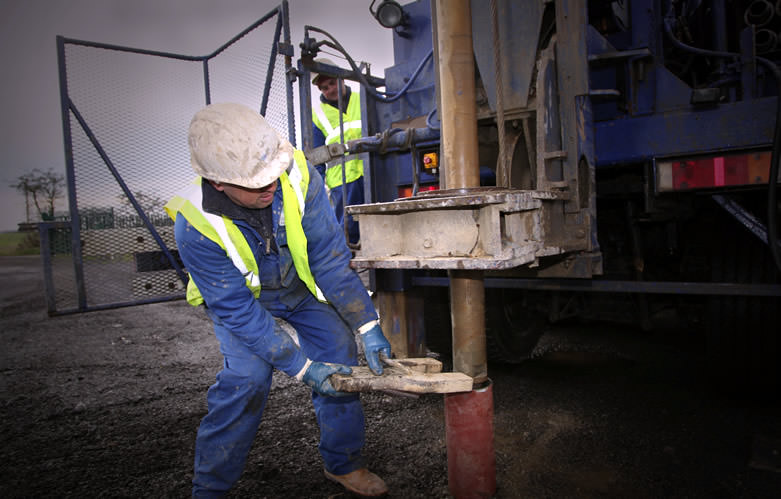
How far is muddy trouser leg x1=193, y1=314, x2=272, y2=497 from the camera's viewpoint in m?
2.01

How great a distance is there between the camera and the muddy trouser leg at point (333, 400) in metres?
2.29

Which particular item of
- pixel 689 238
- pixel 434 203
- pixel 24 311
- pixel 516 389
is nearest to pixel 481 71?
pixel 434 203

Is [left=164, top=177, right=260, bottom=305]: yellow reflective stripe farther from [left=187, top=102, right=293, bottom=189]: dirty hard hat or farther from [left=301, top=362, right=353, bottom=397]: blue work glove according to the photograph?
[left=301, top=362, right=353, bottom=397]: blue work glove

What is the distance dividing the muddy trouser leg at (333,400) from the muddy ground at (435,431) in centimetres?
17

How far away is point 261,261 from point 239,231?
0.70 ft

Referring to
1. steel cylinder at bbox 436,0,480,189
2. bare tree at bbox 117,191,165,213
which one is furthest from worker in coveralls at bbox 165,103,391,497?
bare tree at bbox 117,191,165,213

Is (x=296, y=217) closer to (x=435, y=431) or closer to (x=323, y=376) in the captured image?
(x=323, y=376)

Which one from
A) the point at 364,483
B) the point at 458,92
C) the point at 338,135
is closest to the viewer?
the point at 458,92

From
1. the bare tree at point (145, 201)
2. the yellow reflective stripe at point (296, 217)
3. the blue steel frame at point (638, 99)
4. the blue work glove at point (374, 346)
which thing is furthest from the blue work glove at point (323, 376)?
the bare tree at point (145, 201)

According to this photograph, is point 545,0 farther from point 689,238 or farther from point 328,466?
point 328,466

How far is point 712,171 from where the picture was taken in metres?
2.37

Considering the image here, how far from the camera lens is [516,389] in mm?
3363

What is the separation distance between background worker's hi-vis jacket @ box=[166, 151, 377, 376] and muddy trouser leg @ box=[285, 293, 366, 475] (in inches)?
6.8

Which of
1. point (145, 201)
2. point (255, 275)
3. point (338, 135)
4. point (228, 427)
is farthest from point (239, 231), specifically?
point (145, 201)
